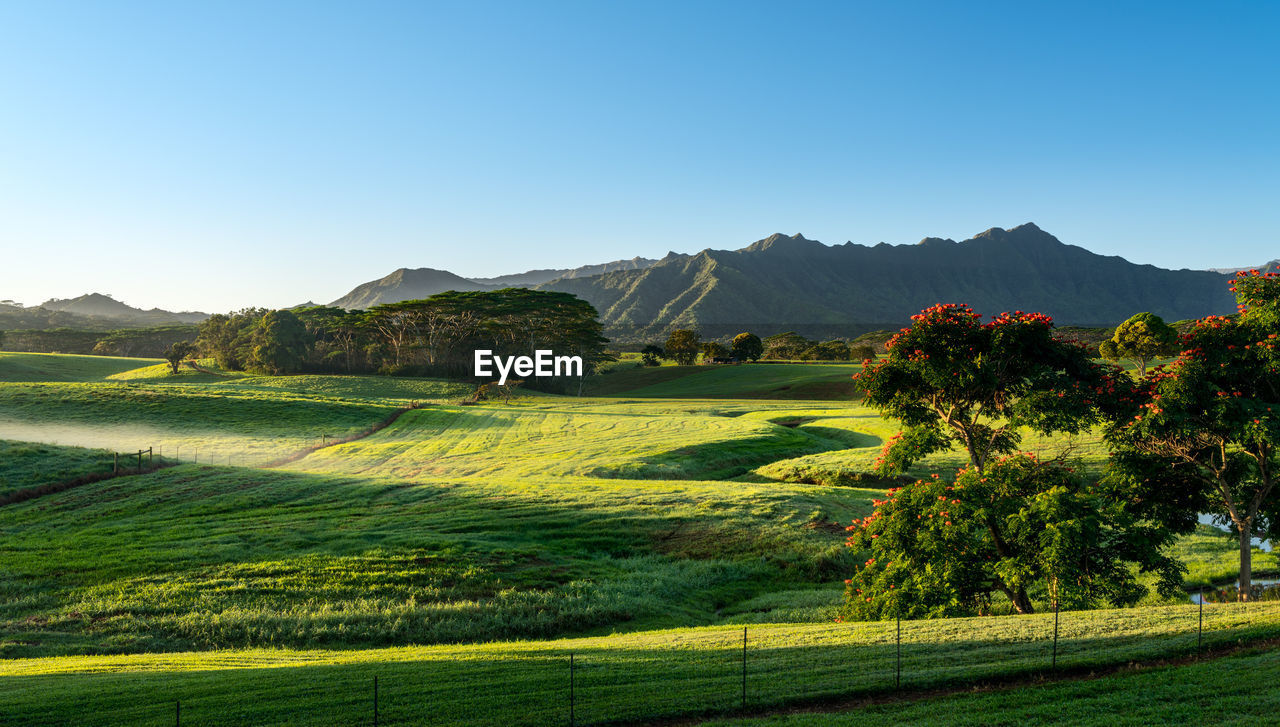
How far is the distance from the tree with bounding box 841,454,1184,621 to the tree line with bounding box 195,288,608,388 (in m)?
92.0

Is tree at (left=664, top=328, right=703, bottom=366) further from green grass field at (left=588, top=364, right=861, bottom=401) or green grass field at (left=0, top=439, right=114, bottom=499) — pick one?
green grass field at (left=0, top=439, right=114, bottom=499)

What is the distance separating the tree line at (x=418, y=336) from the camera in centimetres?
11062

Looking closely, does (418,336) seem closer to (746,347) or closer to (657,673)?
(746,347)

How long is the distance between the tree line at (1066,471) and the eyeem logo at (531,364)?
89.7 meters

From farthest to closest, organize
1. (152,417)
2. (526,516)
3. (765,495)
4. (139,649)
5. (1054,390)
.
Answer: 1. (152,417)
2. (765,495)
3. (526,516)
4. (1054,390)
5. (139,649)

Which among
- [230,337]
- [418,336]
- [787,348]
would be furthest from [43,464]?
[787,348]

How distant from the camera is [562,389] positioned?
113m

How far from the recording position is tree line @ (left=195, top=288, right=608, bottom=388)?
11062 centimetres

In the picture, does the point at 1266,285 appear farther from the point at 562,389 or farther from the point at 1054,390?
the point at 562,389

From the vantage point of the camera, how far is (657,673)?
548 inches

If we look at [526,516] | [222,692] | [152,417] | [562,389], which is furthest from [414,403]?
[222,692]

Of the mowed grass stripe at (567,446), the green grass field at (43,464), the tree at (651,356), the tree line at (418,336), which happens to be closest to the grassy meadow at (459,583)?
the green grass field at (43,464)

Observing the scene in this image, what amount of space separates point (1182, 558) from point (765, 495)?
17.2 metres

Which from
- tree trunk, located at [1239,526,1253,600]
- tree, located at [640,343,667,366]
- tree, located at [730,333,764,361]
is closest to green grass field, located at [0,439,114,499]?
tree trunk, located at [1239,526,1253,600]
